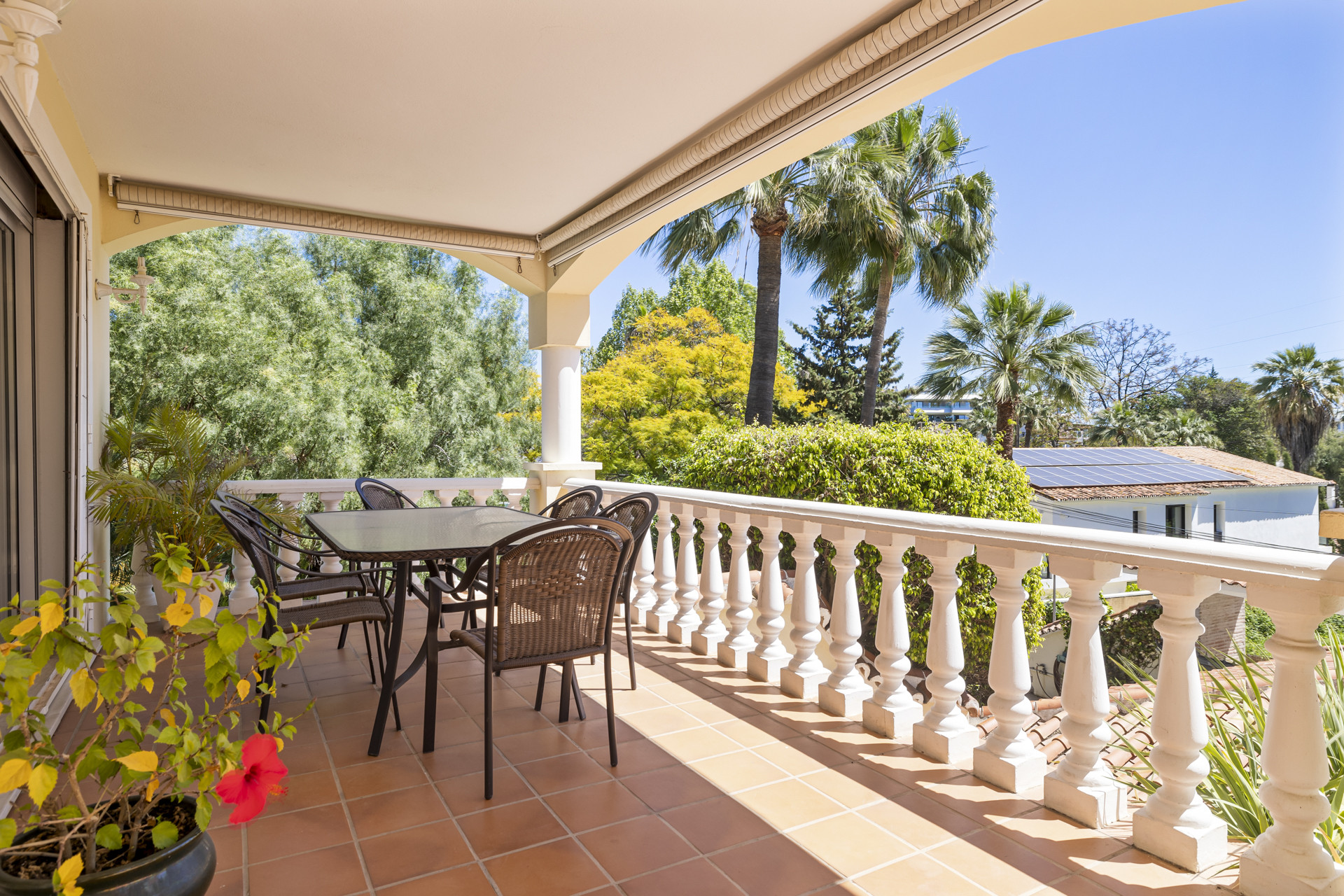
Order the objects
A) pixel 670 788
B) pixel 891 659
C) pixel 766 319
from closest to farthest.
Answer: pixel 670 788, pixel 891 659, pixel 766 319

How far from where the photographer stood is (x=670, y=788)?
7.93 ft

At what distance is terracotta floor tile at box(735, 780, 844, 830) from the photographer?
220 cm

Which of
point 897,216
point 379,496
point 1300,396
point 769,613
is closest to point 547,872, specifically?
point 769,613

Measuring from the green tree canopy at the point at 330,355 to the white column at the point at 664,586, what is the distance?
7.58m

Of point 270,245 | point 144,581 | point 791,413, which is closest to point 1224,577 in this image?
point 144,581

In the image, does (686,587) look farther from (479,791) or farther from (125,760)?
(125,760)

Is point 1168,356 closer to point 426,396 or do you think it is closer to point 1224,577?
point 426,396

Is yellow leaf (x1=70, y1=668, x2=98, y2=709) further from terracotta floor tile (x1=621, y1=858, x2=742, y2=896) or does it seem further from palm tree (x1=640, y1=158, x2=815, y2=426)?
palm tree (x1=640, y1=158, x2=815, y2=426)

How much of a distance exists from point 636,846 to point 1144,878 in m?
1.24

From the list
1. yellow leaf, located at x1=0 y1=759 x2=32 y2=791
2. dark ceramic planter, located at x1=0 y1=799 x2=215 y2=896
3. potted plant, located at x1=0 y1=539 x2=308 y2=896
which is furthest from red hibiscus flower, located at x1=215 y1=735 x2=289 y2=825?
yellow leaf, located at x1=0 y1=759 x2=32 y2=791

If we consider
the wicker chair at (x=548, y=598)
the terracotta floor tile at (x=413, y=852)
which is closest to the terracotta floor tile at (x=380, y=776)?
the wicker chair at (x=548, y=598)

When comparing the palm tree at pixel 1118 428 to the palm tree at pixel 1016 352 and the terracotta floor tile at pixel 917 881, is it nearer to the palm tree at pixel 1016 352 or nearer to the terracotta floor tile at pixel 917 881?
the palm tree at pixel 1016 352

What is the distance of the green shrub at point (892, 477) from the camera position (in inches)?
303

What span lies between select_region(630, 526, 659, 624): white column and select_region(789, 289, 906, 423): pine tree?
21.4 metres
